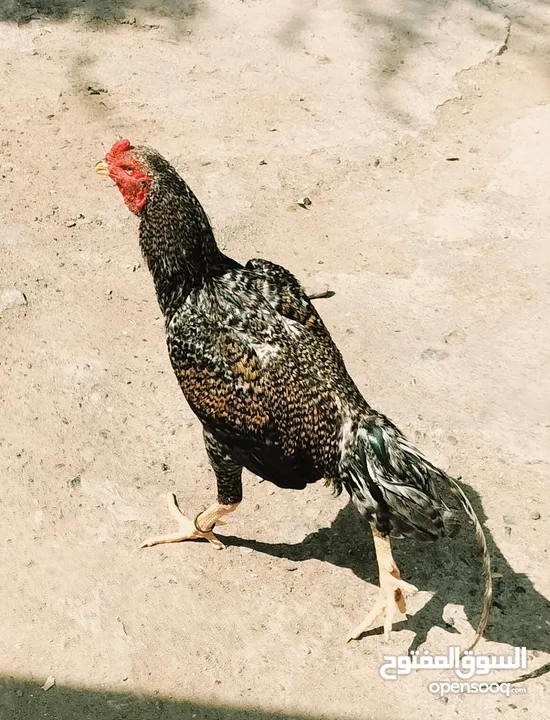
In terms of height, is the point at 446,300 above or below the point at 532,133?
below

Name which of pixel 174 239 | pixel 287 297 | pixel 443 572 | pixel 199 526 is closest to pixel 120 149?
pixel 174 239

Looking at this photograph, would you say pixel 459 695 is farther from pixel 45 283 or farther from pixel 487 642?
pixel 45 283

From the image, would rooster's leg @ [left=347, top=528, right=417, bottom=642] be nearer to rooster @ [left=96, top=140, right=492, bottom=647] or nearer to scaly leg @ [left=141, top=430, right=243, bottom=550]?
rooster @ [left=96, top=140, right=492, bottom=647]

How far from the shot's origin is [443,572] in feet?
16.6

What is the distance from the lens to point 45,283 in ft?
22.5

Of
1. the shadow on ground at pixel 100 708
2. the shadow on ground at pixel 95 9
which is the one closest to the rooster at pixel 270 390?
the shadow on ground at pixel 100 708

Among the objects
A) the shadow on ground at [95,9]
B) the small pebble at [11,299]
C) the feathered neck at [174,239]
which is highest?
the feathered neck at [174,239]

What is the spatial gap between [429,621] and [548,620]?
0.65 meters

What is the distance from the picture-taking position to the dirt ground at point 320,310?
4.71 m

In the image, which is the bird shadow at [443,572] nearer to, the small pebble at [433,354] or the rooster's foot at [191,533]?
the rooster's foot at [191,533]

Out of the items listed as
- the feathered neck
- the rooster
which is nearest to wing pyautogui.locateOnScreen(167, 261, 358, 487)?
the rooster

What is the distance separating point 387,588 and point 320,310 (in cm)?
267

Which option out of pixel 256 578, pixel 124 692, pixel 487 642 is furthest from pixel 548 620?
pixel 124 692

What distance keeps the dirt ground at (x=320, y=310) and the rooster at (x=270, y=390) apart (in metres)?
0.49
